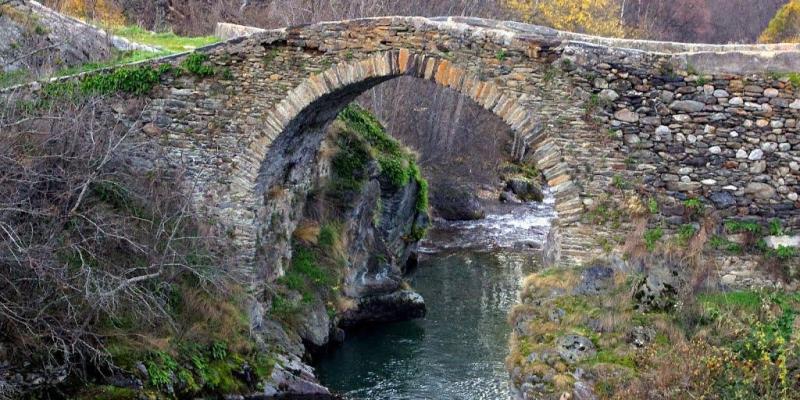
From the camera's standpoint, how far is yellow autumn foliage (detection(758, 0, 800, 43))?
85.4 feet

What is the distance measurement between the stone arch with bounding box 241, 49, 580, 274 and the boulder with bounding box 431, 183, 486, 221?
37.3ft

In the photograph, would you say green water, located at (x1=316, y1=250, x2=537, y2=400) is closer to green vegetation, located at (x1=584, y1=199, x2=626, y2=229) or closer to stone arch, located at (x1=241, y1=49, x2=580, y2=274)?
stone arch, located at (x1=241, y1=49, x2=580, y2=274)

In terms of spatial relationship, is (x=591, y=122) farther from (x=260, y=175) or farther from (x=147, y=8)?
(x=147, y=8)

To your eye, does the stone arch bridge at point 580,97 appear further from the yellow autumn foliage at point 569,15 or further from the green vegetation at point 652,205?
the yellow autumn foliage at point 569,15

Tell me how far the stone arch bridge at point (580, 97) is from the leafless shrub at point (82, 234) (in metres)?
1.20

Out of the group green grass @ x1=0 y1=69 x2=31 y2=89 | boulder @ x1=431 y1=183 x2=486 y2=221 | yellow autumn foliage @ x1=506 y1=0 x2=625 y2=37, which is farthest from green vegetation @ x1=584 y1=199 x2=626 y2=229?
yellow autumn foliage @ x1=506 y1=0 x2=625 y2=37

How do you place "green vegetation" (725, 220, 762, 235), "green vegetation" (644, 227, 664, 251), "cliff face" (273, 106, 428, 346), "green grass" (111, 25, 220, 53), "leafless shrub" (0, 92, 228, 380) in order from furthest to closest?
1. "green grass" (111, 25, 220, 53)
2. "cliff face" (273, 106, 428, 346)
3. "green vegetation" (644, 227, 664, 251)
4. "green vegetation" (725, 220, 762, 235)
5. "leafless shrub" (0, 92, 228, 380)

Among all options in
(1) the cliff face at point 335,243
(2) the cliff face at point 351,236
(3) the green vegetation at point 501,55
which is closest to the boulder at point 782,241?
(3) the green vegetation at point 501,55

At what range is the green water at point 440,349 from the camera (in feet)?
36.8

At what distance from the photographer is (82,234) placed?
9367mm

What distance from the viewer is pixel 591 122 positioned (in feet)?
31.4

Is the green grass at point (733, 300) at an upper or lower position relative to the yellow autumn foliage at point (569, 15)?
lower

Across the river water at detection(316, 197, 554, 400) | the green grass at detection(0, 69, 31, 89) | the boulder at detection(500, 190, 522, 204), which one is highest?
the green grass at detection(0, 69, 31, 89)

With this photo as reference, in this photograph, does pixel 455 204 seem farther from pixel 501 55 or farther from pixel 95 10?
pixel 501 55
